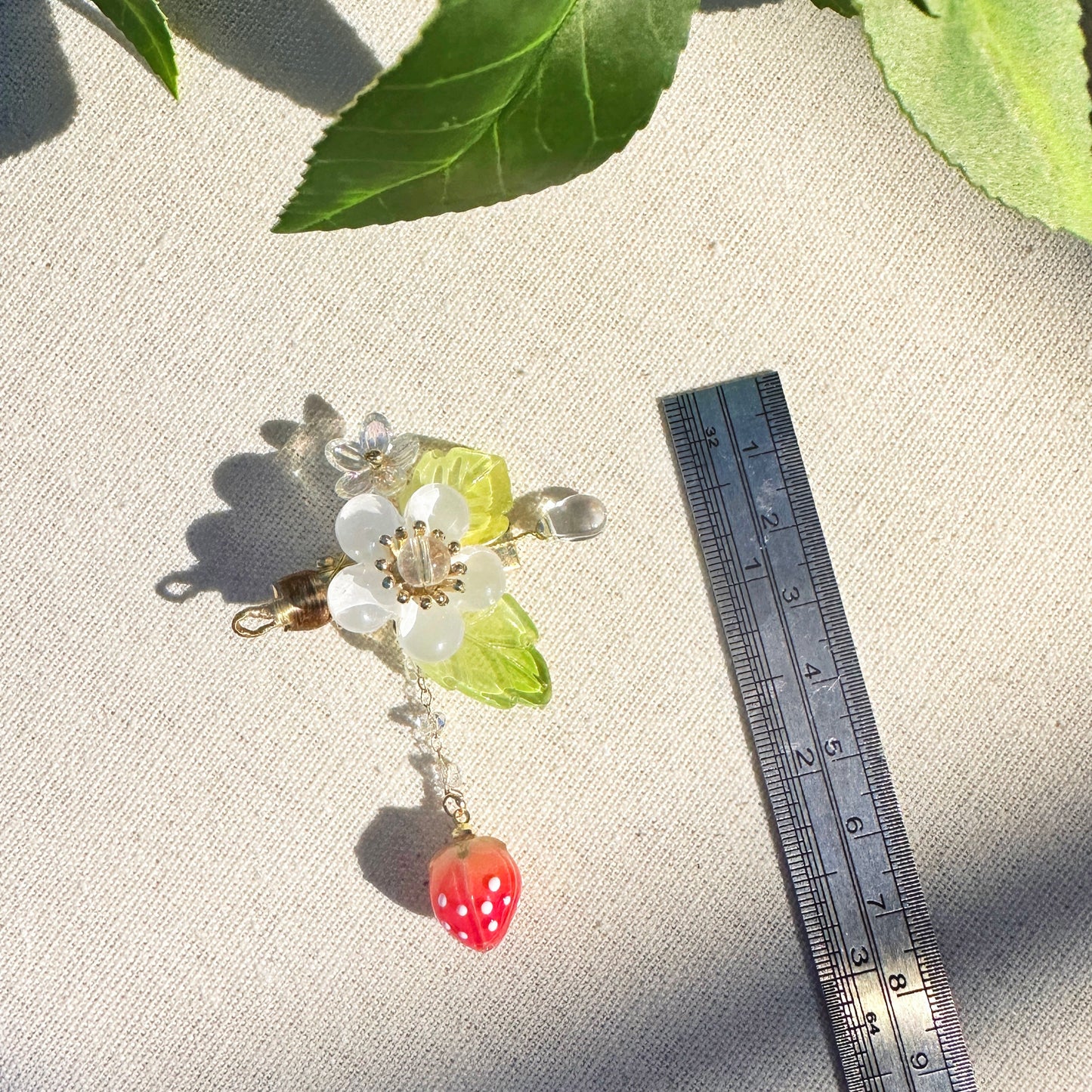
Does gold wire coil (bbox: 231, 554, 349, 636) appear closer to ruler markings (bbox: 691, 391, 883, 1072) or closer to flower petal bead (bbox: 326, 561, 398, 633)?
flower petal bead (bbox: 326, 561, 398, 633)

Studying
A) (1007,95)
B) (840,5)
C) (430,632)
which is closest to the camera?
(1007,95)

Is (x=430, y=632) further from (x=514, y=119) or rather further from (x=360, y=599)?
(x=514, y=119)

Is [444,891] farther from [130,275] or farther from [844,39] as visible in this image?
[844,39]

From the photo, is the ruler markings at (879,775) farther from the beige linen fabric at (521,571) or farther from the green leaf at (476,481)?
the green leaf at (476,481)

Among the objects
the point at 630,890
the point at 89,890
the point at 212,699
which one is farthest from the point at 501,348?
the point at 89,890

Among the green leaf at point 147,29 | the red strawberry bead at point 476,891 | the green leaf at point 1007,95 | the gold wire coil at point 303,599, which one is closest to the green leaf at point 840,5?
the green leaf at point 1007,95

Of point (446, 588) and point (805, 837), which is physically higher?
point (446, 588)

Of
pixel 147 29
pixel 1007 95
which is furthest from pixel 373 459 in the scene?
pixel 1007 95
